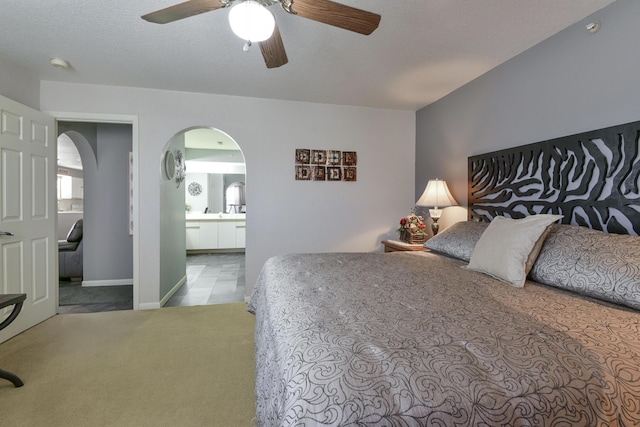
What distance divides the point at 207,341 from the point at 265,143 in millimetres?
2158

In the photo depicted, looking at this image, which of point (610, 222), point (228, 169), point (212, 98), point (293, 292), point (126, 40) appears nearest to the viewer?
point (293, 292)

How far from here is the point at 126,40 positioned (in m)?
2.16

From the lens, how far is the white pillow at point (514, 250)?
5.04 ft

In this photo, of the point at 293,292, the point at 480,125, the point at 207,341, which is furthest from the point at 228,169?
the point at 293,292

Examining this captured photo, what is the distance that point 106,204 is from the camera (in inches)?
160

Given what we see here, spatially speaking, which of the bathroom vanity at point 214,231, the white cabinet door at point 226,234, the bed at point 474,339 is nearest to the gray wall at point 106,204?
the bathroom vanity at point 214,231

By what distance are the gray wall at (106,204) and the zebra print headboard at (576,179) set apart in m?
4.56

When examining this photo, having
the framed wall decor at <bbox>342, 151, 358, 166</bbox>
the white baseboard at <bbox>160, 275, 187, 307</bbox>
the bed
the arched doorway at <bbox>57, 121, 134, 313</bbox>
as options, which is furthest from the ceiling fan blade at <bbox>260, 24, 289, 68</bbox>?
the arched doorway at <bbox>57, 121, 134, 313</bbox>

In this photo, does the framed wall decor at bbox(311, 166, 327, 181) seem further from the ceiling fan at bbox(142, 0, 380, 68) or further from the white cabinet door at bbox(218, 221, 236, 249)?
the white cabinet door at bbox(218, 221, 236, 249)

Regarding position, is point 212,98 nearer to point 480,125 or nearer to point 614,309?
point 480,125

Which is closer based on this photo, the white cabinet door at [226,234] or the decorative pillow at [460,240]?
the decorative pillow at [460,240]

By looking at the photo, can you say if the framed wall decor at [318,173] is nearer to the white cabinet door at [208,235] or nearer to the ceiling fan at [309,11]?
the ceiling fan at [309,11]

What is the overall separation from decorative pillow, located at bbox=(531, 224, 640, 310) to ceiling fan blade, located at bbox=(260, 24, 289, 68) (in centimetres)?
191

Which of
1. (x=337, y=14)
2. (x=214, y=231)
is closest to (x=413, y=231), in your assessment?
(x=337, y=14)
